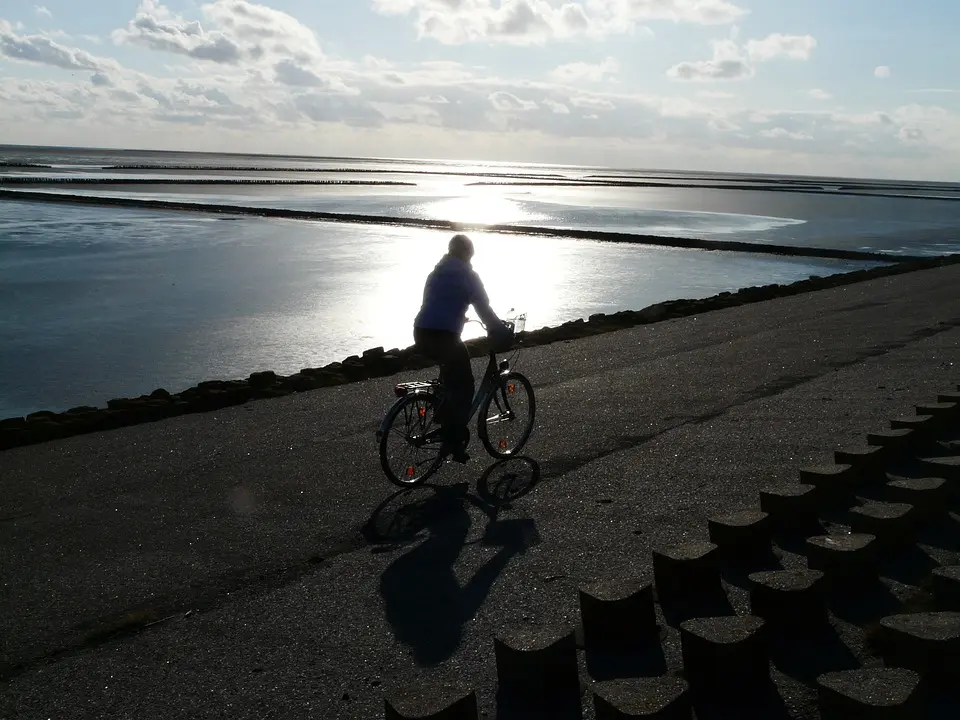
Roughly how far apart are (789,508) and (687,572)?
1131 millimetres

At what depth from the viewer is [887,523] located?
499 centimetres

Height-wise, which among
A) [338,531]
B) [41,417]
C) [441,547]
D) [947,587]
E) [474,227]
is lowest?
[474,227]

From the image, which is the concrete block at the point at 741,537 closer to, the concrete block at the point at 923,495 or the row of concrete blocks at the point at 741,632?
the row of concrete blocks at the point at 741,632

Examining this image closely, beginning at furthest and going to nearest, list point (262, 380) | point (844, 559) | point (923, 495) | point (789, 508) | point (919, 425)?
point (262, 380), point (919, 425), point (789, 508), point (923, 495), point (844, 559)

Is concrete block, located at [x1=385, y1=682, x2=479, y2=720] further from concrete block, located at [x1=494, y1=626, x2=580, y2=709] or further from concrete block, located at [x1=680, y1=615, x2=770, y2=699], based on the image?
concrete block, located at [x1=680, y1=615, x2=770, y2=699]

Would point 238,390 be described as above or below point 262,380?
above

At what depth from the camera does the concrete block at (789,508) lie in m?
5.46

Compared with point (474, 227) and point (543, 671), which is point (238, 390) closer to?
point (543, 671)

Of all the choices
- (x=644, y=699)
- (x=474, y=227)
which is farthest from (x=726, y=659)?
(x=474, y=227)

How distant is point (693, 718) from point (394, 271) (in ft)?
96.0

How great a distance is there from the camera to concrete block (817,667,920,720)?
3216 mm

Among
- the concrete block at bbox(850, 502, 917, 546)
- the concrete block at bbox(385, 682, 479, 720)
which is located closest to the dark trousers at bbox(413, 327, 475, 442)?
the concrete block at bbox(850, 502, 917, 546)

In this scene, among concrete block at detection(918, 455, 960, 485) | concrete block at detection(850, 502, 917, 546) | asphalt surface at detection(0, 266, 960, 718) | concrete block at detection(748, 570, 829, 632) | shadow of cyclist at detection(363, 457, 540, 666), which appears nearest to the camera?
concrete block at detection(748, 570, 829, 632)

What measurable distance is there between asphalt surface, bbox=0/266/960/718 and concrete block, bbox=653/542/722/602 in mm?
176
